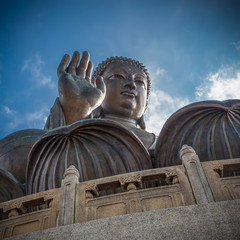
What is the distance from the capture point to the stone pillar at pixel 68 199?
3.86m

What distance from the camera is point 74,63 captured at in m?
9.67

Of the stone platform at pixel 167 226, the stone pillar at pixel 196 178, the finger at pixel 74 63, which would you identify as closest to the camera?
the stone platform at pixel 167 226

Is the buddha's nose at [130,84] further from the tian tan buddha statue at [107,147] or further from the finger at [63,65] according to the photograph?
the tian tan buddha statue at [107,147]

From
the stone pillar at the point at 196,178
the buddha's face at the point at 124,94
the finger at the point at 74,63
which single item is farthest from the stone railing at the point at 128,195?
the buddha's face at the point at 124,94

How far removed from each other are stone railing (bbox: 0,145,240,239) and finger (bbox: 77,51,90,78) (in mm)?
5443

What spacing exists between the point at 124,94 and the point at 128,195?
21.5 feet

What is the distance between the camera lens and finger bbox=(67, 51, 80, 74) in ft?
30.8

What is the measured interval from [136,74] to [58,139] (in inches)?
208

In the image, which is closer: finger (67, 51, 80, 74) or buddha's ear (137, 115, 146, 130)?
finger (67, 51, 80, 74)

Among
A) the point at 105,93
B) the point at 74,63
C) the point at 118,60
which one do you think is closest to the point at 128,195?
the point at 105,93

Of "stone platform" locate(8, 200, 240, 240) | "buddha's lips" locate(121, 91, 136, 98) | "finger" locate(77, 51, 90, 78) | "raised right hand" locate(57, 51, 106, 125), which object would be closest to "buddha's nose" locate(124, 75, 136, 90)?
"buddha's lips" locate(121, 91, 136, 98)

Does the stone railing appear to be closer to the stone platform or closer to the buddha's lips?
the stone platform

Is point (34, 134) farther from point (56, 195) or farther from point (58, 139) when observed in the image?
point (56, 195)

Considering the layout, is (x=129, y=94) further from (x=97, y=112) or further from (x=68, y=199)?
(x=68, y=199)
